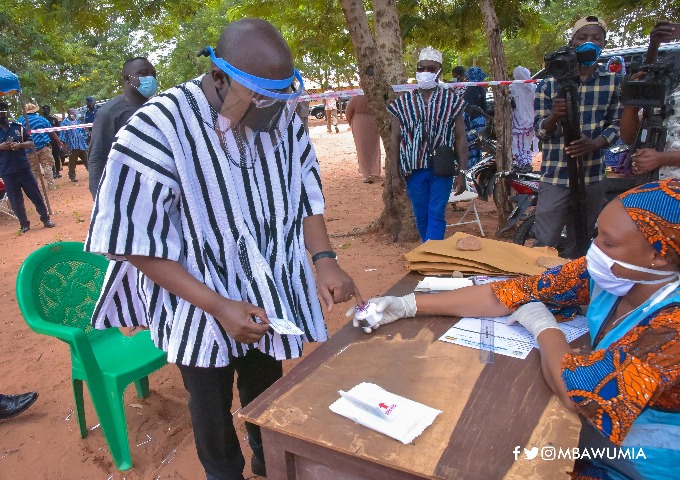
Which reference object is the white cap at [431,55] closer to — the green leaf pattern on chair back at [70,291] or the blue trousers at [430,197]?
the blue trousers at [430,197]

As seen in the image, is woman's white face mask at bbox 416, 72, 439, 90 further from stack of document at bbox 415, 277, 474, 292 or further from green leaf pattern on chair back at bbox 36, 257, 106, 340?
green leaf pattern on chair back at bbox 36, 257, 106, 340

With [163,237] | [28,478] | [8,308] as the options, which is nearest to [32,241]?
[8,308]

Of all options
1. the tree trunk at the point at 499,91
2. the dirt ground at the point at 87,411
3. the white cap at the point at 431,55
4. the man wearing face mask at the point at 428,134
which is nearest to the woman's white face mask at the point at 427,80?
the man wearing face mask at the point at 428,134

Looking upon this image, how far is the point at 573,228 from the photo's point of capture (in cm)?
337

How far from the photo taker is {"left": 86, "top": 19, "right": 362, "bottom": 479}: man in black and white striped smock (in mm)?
1349

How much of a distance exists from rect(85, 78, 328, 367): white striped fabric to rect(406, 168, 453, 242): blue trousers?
2546 millimetres

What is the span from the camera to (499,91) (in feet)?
15.8

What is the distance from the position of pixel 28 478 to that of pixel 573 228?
3.34 m

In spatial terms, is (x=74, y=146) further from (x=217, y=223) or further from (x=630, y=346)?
(x=630, y=346)

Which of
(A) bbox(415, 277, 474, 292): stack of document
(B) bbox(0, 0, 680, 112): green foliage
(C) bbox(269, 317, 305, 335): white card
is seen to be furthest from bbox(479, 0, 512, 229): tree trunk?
(C) bbox(269, 317, 305, 335): white card

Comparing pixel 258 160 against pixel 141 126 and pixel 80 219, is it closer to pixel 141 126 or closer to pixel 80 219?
pixel 141 126

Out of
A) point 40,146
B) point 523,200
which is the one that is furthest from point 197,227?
point 40,146

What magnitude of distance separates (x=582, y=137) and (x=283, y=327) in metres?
2.58

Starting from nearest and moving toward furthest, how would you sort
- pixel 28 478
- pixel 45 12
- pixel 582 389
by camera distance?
pixel 582 389, pixel 28 478, pixel 45 12
